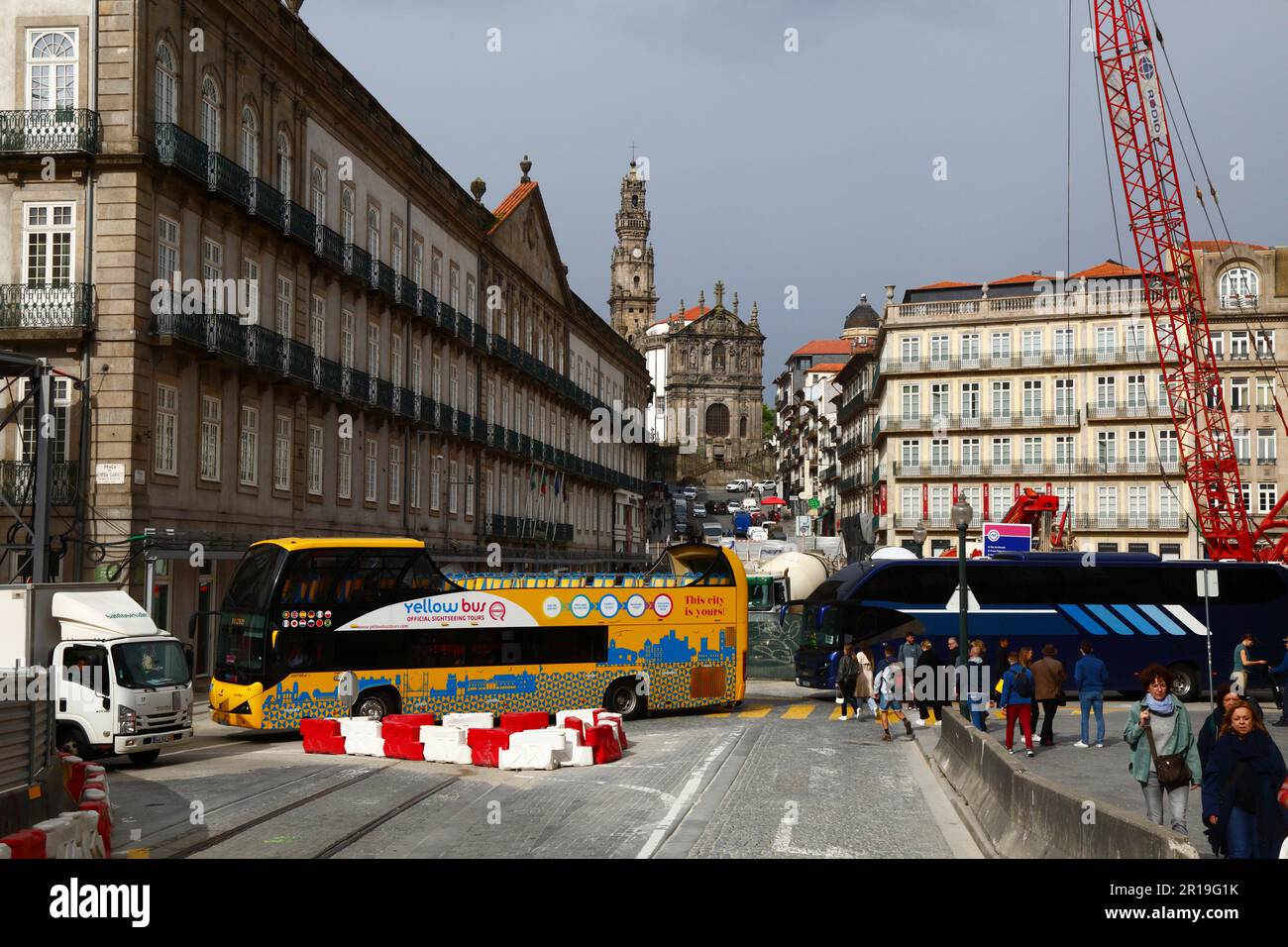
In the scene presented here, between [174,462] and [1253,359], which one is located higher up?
[1253,359]

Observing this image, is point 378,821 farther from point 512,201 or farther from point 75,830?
point 512,201

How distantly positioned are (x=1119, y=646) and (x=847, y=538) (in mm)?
58265

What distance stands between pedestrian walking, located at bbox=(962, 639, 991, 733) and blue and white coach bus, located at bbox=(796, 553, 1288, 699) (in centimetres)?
997

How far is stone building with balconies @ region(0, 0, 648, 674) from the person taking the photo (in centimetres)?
3073

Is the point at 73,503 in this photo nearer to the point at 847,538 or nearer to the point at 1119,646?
the point at 1119,646

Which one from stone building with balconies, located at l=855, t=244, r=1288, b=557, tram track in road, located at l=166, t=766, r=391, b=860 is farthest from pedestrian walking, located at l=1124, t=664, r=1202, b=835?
stone building with balconies, located at l=855, t=244, r=1288, b=557

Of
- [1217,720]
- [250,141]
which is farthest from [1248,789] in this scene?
[250,141]

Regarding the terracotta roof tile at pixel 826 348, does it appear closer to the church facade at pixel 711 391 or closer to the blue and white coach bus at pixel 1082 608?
the church facade at pixel 711 391

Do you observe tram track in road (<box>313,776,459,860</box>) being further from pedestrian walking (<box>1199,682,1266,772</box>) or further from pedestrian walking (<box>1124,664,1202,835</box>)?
pedestrian walking (<box>1199,682,1266,772</box>)

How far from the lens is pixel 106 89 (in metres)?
30.9

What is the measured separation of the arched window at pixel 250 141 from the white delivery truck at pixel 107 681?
17.1 metres

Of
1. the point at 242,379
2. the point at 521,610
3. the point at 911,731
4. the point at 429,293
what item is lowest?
the point at 911,731
